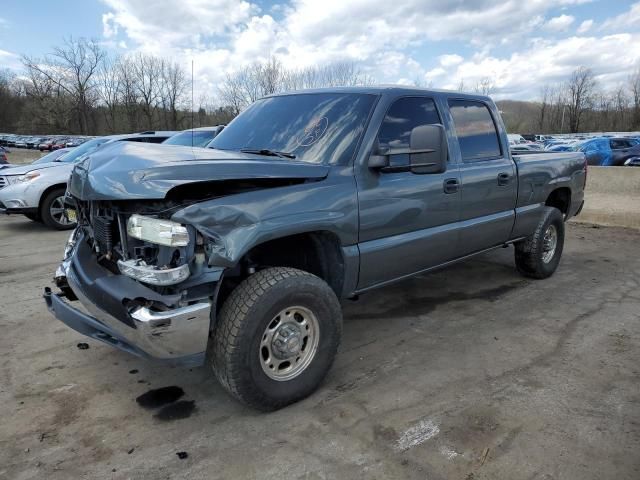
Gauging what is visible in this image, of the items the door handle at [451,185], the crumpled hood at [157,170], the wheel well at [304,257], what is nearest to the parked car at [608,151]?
the door handle at [451,185]

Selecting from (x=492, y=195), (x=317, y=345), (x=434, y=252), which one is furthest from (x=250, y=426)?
(x=492, y=195)

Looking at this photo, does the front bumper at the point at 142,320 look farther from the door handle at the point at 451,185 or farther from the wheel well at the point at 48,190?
the wheel well at the point at 48,190

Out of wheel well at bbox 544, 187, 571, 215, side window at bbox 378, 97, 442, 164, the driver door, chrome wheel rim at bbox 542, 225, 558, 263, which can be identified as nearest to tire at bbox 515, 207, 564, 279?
chrome wheel rim at bbox 542, 225, 558, 263

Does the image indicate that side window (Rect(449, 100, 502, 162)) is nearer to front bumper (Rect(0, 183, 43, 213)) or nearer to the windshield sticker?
the windshield sticker

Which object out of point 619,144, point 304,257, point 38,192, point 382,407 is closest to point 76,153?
point 38,192

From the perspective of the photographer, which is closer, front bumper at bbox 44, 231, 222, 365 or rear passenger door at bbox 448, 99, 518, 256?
front bumper at bbox 44, 231, 222, 365

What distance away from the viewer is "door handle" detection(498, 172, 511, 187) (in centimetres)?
456

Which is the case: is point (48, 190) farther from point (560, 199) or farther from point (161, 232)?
point (560, 199)

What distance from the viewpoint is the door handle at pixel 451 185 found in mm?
3936

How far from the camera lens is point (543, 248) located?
5.65 metres

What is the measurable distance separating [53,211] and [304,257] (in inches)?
281

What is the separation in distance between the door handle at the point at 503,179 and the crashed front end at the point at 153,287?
3.07 metres

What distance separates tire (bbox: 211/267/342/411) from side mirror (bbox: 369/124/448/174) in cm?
98

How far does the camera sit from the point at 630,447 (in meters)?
2.67
